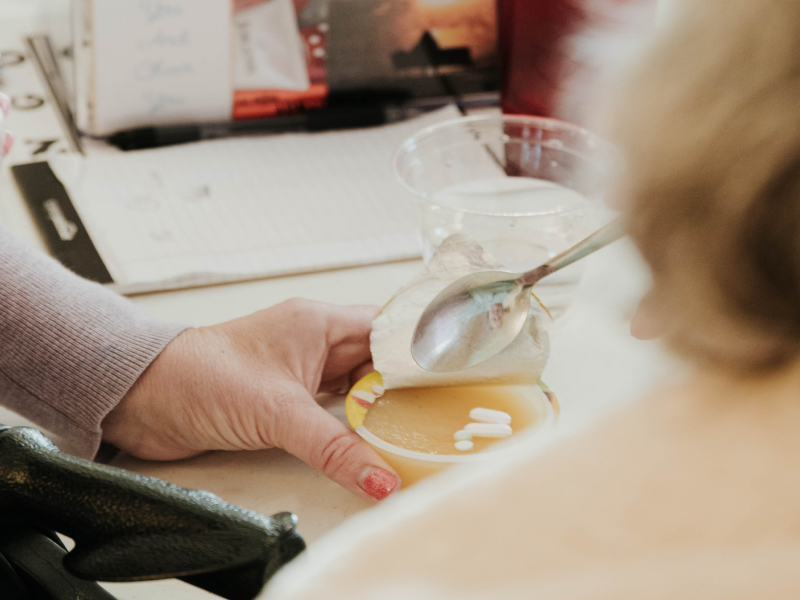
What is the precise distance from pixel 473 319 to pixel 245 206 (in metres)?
0.37

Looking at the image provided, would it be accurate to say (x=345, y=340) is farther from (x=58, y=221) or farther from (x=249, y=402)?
(x=58, y=221)

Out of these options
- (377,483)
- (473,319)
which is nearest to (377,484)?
(377,483)

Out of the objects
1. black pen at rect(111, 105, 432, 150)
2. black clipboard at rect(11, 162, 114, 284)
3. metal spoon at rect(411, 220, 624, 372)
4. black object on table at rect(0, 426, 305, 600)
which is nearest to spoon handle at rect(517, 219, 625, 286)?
metal spoon at rect(411, 220, 624, 372)

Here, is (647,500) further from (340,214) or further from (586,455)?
(340,214)

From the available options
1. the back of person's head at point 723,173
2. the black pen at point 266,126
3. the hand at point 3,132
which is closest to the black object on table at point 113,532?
the back of person's head at point 723,173

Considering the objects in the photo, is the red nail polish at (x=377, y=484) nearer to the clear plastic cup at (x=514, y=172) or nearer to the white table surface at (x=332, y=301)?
the white table surface at (x=332, y=301)

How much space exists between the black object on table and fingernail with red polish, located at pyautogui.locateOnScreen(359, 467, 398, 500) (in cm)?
15

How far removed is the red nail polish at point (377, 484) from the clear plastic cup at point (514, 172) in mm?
229

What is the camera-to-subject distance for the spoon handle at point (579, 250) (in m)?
0.41

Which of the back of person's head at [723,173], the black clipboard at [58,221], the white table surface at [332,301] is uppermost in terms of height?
the back of person's head at [723,173]

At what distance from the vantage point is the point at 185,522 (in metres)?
0.30

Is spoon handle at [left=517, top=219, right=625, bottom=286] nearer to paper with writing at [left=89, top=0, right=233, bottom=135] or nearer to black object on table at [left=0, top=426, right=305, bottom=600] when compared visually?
black object on table at [left=0, top=426, right=305, bottom=600]

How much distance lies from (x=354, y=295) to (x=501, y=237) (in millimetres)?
148

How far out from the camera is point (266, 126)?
90 cm
